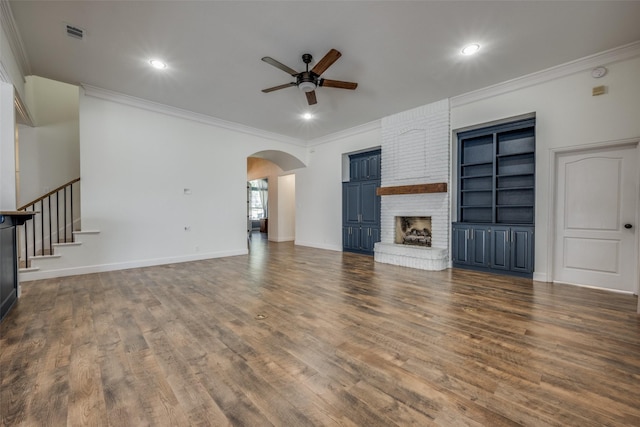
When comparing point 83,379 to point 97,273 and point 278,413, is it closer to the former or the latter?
point 278,413

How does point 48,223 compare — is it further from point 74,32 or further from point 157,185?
point 74,32

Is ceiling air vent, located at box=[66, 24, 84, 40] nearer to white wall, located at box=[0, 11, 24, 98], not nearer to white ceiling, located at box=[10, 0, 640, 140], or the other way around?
white ceiling, located at box=[10, 0, 640, 140]

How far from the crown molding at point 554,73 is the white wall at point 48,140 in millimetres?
8147

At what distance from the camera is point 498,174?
5.07 metres

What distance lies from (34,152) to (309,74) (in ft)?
19.6

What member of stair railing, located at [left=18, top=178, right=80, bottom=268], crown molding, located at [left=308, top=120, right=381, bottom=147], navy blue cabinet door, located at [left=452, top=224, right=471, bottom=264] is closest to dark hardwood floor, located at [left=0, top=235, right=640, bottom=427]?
navy blue cabinet door, located at [left=452, top=224, right=471, bottom=264]

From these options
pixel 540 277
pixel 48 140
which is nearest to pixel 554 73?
pixel 540 277

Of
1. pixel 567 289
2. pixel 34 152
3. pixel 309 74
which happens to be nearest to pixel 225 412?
pixel 309 74

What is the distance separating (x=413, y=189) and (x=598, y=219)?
2.86 m

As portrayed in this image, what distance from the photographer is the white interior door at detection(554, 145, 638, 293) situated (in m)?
3.77

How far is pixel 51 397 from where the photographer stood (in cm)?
167

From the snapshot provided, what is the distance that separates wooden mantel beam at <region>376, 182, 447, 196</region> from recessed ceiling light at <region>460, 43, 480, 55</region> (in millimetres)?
2360

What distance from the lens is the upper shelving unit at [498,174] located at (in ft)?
15.8

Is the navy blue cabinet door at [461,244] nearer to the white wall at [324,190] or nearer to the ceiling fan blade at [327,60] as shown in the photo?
the white wall at [324,190]
